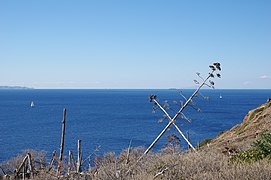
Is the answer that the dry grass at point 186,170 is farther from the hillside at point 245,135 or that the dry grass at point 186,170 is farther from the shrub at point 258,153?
the hillside at point 245,135

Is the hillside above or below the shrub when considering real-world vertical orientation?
below

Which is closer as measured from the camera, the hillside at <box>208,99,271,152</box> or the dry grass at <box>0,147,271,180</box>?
the dry grass at <box>0,147,271,180</box>

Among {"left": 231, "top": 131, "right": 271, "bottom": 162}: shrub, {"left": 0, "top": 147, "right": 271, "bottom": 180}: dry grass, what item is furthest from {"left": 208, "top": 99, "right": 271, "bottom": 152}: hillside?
{"left": 0, "top": 147, "right": 271, "bottom": 180}: dry grass

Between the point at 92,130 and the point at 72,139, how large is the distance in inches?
400

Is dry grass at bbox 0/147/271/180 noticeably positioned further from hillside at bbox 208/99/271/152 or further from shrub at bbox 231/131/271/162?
hillside at bbox 208/99/271/152

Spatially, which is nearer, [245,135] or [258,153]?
[258,153]

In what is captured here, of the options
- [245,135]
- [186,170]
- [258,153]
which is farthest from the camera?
[245,135]

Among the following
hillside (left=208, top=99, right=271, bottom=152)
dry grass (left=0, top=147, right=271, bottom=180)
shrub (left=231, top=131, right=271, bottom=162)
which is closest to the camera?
dry grass (left=0, top=147, right=271, bottom=180)

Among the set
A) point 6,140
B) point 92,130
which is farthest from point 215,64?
point 92,130

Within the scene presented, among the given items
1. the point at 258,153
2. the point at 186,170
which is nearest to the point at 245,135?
the point at 258,153

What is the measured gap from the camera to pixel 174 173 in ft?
25.6

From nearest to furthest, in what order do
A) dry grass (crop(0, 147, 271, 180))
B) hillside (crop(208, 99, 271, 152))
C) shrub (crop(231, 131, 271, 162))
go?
dry grass (crop(0, 147, 271, 180)), shrub (crop(231, 131, 271, 162)), hillside (crop(208, 99, 271, 152))

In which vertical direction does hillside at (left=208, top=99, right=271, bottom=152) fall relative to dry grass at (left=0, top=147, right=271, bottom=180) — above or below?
below

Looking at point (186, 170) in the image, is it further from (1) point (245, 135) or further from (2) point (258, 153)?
(1) point (245, 135)
